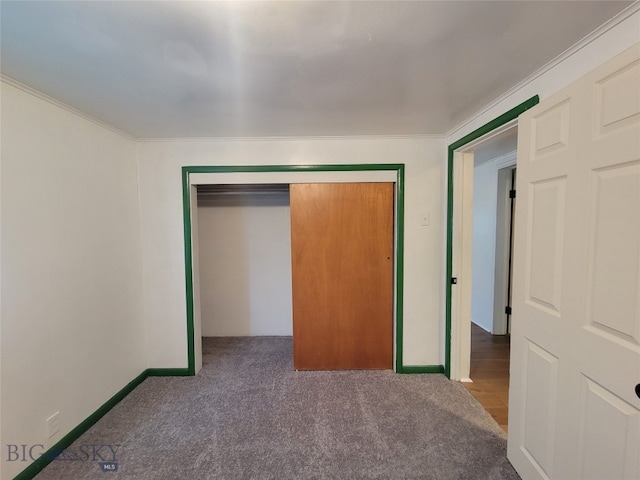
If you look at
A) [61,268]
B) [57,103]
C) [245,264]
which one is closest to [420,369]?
[245,264]

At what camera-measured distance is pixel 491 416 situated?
1868 mm

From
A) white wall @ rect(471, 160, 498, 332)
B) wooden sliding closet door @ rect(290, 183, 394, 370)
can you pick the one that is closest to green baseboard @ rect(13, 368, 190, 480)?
wooden sliding closet door @ rect(290, 183, 394, 370)

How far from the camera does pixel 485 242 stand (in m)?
3.44

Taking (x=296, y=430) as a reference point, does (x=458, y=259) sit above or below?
above

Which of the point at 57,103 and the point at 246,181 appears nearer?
the point at 57,103

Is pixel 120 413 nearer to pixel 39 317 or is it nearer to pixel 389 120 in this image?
pixel 39 317

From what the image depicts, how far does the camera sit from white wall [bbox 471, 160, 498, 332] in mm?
3302

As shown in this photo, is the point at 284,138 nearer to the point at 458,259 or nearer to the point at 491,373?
the point at 458,259

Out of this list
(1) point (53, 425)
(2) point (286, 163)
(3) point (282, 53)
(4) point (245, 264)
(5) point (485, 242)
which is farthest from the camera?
(5) point (485, 242)

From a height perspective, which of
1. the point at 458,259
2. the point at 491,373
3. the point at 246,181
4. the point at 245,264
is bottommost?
the point at 491,373

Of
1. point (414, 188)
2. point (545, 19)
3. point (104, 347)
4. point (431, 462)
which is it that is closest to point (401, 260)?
point (414, 188)

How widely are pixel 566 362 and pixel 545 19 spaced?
4.68 ft

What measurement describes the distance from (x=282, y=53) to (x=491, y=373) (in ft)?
10.1

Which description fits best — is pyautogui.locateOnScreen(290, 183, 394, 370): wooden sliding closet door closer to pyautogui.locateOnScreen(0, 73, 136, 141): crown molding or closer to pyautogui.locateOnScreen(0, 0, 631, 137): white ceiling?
pyautogui.locateOnScreen(0, 0, 631, 137): white ceiling
